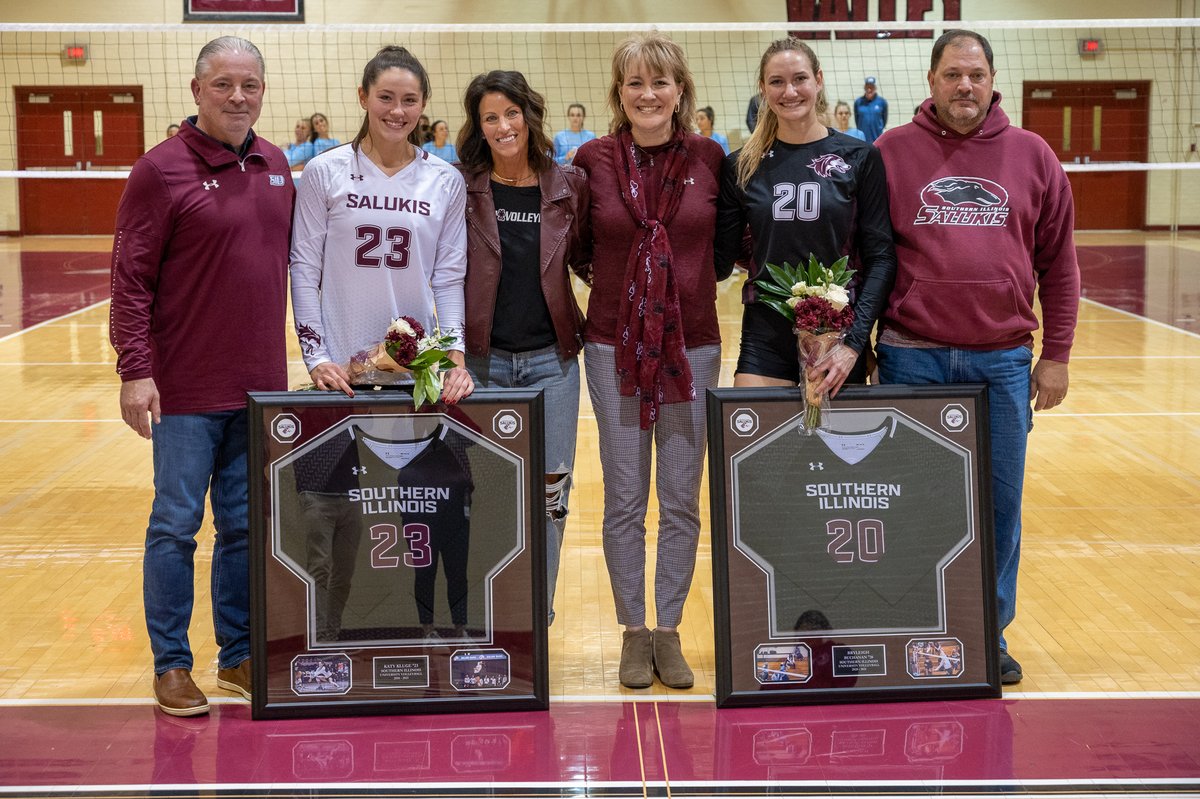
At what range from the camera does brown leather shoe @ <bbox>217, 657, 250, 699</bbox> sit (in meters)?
3.82

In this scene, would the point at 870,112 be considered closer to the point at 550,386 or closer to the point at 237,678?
the point at 550,386

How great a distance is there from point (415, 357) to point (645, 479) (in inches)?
34.6

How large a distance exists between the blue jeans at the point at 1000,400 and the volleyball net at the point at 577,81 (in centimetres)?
1620

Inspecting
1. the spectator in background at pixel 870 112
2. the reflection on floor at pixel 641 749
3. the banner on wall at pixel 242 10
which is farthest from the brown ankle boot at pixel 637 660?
the banner on wall at pixel 242 10

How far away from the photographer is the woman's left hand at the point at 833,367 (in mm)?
3629

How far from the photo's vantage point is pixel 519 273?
3.78 meters

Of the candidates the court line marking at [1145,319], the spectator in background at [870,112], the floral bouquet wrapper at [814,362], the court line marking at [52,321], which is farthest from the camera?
the spectator in background at [870,112]

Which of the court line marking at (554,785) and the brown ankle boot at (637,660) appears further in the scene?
the brown ankle boot at (637,660)

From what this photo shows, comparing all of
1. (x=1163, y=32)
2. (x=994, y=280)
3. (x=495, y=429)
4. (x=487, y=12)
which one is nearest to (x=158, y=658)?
(x=495, y=429)

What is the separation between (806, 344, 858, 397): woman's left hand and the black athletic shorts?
16 cm

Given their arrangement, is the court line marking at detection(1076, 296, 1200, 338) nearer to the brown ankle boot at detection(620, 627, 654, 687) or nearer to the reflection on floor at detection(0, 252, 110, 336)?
the brown ankle boot at detection(620, 627, 654, 687)

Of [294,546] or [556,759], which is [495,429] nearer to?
[294,546]

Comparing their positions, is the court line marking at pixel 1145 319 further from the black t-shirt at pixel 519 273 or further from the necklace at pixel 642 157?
the black t-shirt at pixel 519 273

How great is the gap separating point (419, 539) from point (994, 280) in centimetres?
184
